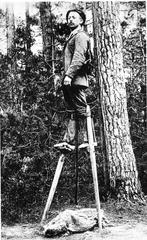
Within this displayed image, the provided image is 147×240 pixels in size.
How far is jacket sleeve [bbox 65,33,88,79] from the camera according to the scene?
4.59 metres

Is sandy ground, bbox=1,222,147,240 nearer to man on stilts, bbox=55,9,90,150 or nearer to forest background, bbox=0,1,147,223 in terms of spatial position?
forest background, bbox=0,1,147,223

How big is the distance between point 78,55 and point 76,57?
0.04 metres

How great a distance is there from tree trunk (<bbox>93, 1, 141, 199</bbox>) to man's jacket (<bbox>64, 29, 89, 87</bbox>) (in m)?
1.29

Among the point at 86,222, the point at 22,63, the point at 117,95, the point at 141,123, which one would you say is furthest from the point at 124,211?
the point at 22,63

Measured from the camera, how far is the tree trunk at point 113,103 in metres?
5.88

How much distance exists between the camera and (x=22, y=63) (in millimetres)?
8789

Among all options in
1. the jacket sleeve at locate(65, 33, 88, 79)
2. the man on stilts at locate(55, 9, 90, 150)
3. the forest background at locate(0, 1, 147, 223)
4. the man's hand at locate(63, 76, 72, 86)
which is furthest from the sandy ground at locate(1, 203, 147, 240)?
the jacket sleeve at locate(65, 33, 88, 79)

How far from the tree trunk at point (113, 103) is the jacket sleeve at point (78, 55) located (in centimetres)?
139

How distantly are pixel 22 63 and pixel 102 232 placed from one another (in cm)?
560

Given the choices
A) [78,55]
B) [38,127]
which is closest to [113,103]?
[78,55]

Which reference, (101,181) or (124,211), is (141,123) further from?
(124,211)

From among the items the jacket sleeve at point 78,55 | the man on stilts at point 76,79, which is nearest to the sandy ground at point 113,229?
the man on stilts at point 76,79

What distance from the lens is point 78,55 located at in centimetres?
467

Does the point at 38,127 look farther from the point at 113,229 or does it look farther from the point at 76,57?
the point at 113,229
